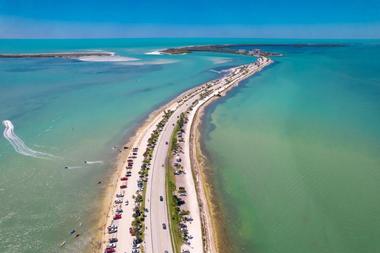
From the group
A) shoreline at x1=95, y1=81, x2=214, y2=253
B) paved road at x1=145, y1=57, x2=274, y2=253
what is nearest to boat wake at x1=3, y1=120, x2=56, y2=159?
shoreline at x1=95, y1=81, x2=214, y2=253

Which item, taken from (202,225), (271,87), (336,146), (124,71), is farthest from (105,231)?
(124,71)

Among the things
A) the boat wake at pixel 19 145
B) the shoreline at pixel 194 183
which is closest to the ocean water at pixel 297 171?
→ the shoreline at pixel 194 183

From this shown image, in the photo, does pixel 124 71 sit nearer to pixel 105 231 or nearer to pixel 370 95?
pixel 370 95

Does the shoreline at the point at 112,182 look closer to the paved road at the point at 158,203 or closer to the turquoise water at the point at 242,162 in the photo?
the turquoise water at the point at 242,162

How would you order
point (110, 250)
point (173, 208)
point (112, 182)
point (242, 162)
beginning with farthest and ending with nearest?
point (242, 162) → point (112, 182) → point (173, 208) → point (110, 250)

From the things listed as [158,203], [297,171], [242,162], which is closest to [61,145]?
[158,203]

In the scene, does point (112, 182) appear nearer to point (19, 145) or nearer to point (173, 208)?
point (173, 208)

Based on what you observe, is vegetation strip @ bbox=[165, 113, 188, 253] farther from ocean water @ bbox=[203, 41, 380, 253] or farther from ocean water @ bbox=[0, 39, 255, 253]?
ocean water @ bbox=[0, 39, 255, 253]
